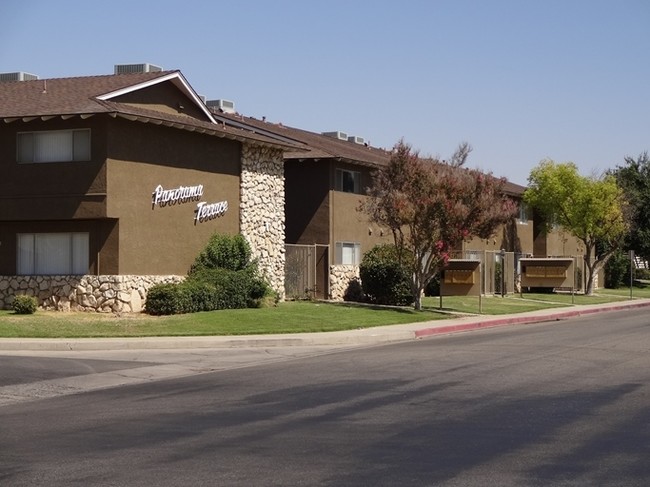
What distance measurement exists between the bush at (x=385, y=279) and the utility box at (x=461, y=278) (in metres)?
1.55

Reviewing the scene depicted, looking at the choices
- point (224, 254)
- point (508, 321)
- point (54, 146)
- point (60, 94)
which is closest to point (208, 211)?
point (224, 254)

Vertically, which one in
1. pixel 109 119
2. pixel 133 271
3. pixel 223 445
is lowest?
pixel 223 445

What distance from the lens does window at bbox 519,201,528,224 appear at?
185 feet

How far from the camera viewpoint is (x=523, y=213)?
2238 inches

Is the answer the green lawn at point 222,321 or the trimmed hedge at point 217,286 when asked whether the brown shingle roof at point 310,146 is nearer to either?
the trimmed hedge at point 217,286

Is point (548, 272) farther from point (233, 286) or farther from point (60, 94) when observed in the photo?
point (60, 94)

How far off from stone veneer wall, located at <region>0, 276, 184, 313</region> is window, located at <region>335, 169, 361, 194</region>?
11752mm

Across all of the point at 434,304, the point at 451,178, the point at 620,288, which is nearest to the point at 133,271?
the point at 451,178

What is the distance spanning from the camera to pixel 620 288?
2525 inches

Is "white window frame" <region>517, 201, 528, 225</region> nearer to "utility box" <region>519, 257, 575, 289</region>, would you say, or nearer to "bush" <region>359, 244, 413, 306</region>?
"utility box" <region>519, 257, 575, 289</region>

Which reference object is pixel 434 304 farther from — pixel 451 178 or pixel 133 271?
pixel 133 271

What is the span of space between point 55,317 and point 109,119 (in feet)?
18.8

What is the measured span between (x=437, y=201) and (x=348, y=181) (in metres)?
8.78

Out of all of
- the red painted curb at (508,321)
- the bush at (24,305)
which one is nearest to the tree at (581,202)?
the red painted curb at (508,321)
